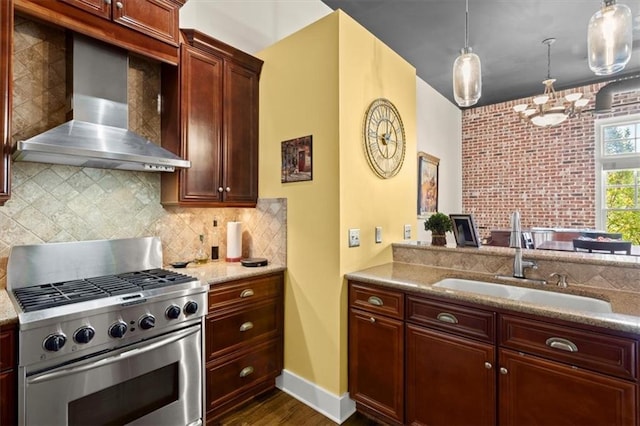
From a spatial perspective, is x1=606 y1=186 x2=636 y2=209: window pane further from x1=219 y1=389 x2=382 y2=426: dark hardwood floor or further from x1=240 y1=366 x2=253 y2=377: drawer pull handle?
x1=240 y1=366 x2=253 y2=377: drawer pull handle

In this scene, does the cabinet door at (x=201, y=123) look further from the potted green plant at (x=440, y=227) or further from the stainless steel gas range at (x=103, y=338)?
the potted green plant at (x=440, y=227)

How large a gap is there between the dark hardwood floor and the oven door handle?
0.75 meters

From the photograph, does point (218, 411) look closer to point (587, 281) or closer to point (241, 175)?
point (241, 175)

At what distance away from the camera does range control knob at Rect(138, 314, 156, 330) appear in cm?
166

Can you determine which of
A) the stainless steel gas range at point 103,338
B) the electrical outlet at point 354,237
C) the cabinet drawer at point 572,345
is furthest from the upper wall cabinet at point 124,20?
the cabinet drawer at point 572,345

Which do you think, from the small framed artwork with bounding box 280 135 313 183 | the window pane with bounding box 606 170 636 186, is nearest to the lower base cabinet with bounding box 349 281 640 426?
the small framed artwork with bounding box 280 135 313 183

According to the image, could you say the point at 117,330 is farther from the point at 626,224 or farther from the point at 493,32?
the point at 626,224

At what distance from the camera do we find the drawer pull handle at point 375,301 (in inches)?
80.5

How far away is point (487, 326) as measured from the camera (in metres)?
1.62

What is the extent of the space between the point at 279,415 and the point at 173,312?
1.09m

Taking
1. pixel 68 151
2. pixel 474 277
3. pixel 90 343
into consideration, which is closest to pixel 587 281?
pixel 474 277

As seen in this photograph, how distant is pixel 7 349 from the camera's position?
52.9 inches

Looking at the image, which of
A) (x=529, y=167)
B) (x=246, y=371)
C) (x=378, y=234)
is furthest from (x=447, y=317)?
(x=529, y=167)

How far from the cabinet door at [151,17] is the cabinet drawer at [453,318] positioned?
2.33m
